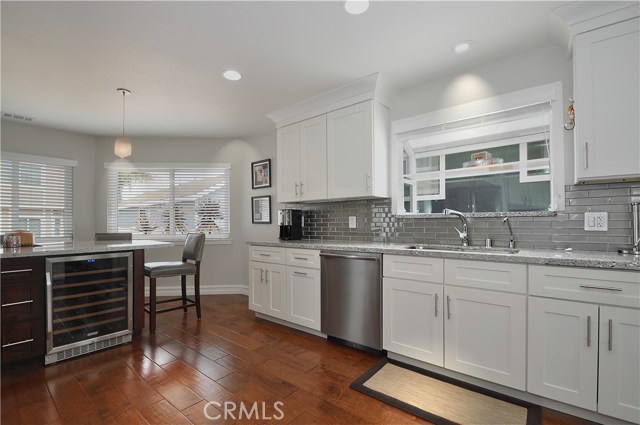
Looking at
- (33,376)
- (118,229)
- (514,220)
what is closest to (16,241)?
(33,376)

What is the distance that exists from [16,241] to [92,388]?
144 cm

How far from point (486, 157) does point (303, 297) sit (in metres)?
2.12

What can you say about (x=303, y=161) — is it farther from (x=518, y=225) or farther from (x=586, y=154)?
(x=586, y=154)

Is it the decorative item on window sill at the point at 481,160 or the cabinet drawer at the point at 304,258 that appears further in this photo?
the cabinet drawer at the point at 304,258

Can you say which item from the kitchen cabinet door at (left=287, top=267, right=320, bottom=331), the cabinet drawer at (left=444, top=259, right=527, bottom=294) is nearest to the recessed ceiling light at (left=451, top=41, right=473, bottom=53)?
the cabinet drawer at (left=444, top=259, right=527, bottom=294)

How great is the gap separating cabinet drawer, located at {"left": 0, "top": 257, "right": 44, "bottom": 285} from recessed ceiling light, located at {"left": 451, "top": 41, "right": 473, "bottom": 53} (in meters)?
3.59

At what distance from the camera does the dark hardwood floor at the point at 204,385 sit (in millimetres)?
1737

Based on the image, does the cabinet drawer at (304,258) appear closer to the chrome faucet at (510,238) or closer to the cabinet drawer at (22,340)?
the chrome faucet at (510,238)

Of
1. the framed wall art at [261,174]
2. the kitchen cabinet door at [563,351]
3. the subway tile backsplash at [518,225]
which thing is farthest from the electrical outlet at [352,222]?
the kitchen cabinet door at [563,351]

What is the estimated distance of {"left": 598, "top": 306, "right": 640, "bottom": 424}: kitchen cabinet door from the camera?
152cm

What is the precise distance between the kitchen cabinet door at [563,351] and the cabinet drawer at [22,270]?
11.5 ft

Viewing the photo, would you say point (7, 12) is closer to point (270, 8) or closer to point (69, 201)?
point (270, 8)

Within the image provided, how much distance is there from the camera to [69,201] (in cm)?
436

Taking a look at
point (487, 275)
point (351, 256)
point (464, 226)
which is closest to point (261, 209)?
point (351, 256)
